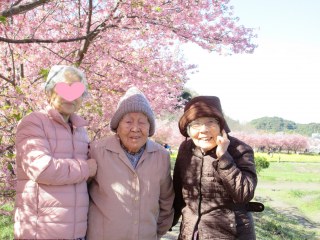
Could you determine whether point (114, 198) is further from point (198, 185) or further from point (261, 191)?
point (261, 191)

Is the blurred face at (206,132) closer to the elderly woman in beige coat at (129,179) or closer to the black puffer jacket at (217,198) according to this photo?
the black puffer jacket at (217,198)

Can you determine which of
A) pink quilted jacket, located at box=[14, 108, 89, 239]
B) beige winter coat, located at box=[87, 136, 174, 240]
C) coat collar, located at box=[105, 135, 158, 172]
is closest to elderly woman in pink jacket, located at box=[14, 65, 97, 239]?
pink quilted jacket, located at box=[14, 108, 89, 239]

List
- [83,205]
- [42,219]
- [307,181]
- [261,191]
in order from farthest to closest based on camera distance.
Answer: [307,181] < [261,191] < [83,205] < [42,219]

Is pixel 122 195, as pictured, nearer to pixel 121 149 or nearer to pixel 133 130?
pixel 121 149

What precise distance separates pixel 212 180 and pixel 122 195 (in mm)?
599

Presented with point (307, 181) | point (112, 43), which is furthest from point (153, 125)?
point (307, 181)

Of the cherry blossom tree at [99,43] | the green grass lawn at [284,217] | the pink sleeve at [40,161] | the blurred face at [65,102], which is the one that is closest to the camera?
the pink sleeve at [40,161]

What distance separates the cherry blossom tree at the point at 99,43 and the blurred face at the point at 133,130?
5.45 ft

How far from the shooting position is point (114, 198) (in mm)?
2635

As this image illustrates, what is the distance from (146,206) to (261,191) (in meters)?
20.6

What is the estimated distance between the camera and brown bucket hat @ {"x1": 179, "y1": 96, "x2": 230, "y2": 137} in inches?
104

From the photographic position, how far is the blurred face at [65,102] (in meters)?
2.46

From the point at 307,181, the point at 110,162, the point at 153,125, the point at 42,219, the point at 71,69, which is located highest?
the point at 71,69

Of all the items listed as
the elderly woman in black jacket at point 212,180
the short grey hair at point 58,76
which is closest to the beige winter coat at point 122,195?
the elderly woman in black jacket at point 212,180
